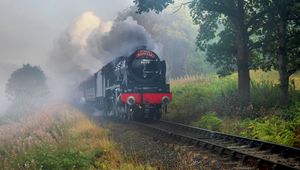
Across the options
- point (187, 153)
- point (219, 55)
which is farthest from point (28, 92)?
point (187, 153)

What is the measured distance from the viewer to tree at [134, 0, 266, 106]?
16.6 meters

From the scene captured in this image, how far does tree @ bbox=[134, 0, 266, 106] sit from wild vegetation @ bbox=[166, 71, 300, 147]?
959 mm

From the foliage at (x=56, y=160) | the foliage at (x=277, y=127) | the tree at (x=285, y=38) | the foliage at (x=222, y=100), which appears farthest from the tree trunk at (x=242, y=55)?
the foliage at (x=56, y=160)

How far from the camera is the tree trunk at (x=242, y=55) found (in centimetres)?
1689

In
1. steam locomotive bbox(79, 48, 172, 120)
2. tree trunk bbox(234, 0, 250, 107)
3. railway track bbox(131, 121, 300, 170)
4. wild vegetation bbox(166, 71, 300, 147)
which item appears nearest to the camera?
railway track bbox(131, 121, 300, 170)

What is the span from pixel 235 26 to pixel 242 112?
13.8ft

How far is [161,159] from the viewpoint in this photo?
9.66 metres

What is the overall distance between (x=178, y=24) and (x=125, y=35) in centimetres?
2361

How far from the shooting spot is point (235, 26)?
1722 cm

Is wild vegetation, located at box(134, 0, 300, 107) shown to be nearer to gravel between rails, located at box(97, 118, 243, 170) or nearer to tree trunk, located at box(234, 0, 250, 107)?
tree trunk, located at box(234, 0, 250, 107)

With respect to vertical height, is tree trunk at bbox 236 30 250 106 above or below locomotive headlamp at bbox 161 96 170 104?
above

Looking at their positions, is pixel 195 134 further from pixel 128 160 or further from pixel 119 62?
pixel 119 62

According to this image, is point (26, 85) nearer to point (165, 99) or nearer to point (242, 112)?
point (165, 99)

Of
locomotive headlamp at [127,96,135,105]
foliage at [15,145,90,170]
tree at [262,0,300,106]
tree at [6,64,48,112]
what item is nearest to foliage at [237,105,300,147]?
tree at [262,0,300,106]
